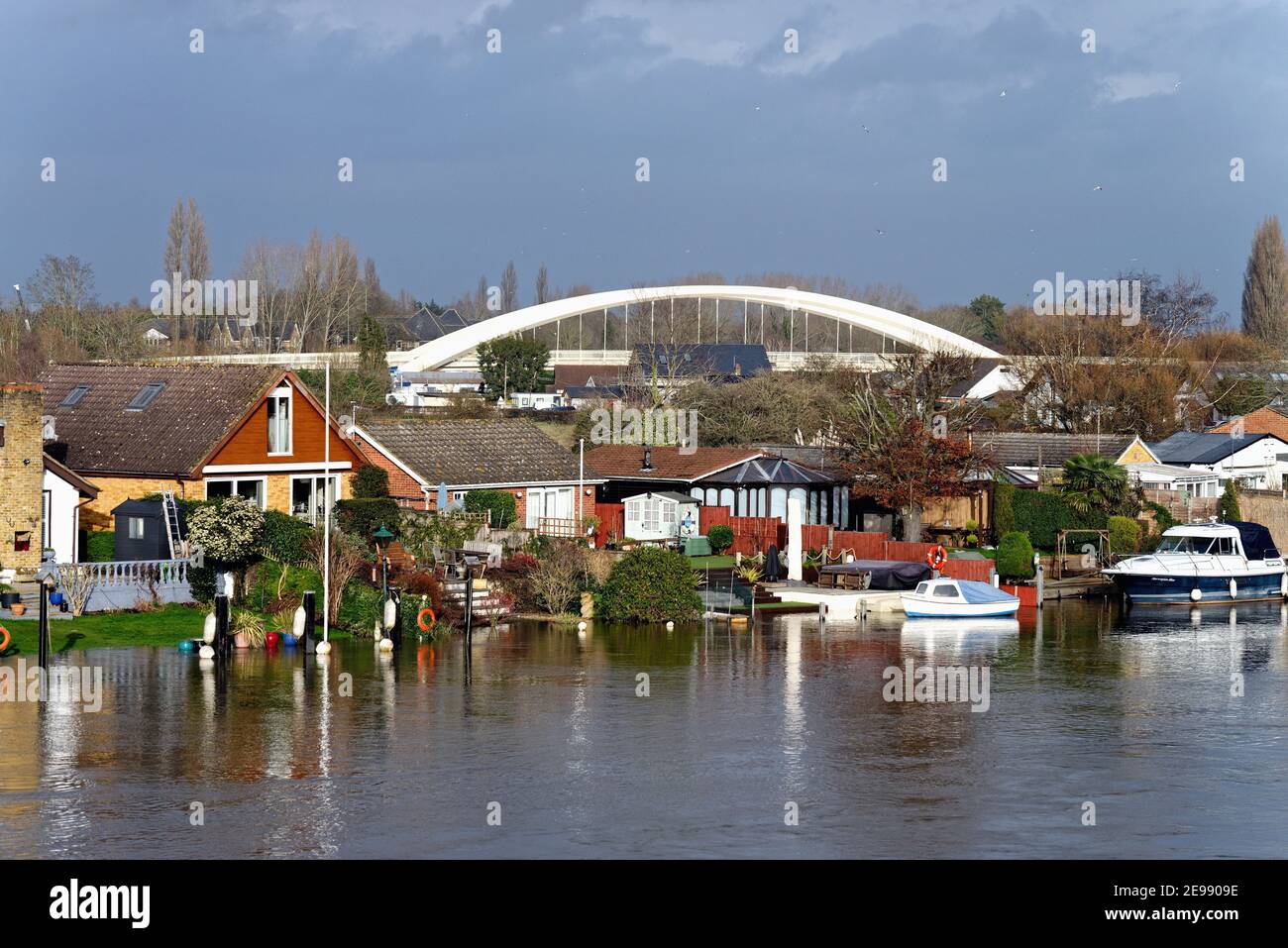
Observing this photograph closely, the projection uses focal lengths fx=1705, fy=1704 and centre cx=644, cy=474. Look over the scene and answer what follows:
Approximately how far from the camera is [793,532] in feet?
165

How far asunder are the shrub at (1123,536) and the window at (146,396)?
1226 inches

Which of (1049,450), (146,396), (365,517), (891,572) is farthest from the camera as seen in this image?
(1049,450)

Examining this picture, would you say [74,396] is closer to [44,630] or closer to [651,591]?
[651,591]

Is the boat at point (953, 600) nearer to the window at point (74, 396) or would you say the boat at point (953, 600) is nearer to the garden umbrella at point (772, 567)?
the garden umbrella at point (772, 567)

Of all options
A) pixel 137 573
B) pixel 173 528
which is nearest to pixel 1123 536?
pixel 173 528

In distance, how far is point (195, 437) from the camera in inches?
1800

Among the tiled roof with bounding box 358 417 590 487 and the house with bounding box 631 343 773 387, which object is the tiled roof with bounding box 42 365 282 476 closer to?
the tiled roof with bounding box 358 417 590 487

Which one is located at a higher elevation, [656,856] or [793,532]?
[793,532]

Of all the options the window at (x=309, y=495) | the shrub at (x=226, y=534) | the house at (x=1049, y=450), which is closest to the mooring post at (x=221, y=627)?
the shrub at (x=226, y=534)

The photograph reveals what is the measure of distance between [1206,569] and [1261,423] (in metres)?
34.1

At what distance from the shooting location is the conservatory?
185 ft
